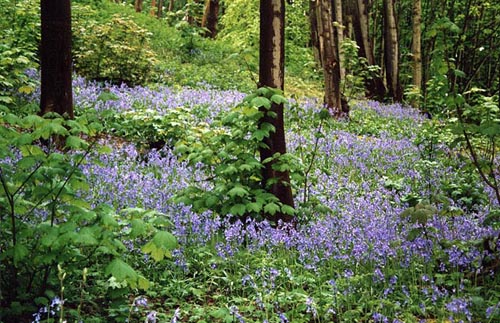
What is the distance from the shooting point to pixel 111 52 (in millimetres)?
12797

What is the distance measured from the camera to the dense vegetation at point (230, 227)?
10.6 ft

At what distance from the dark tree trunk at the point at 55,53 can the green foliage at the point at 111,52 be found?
5.06 m

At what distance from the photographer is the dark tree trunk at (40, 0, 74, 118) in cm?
751

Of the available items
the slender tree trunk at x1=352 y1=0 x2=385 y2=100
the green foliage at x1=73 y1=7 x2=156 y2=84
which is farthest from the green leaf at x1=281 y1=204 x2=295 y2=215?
the slender tree trunk at x1=352 y1=0 x2=385 y2=100

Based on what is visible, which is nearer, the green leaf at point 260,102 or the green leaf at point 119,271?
the green leaf at point 119,271

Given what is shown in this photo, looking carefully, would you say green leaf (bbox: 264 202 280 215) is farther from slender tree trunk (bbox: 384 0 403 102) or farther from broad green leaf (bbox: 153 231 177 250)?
slender tree trunk (bbox: 384 0 403 102)

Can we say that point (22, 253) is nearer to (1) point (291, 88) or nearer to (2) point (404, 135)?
(2) point (404, 135)

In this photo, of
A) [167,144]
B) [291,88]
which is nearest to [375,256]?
[167,144]

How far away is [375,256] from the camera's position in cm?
451

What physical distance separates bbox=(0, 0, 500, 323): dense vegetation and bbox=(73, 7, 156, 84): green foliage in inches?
104

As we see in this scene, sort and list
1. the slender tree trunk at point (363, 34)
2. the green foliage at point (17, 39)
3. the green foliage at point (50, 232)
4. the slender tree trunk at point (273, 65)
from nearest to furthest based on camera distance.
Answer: the green foliage at point (50, 232) < the slender tree trunk at point (273, 65) < the green foliage at point (17, 39) < the slender tree trunk at point (363, 34)

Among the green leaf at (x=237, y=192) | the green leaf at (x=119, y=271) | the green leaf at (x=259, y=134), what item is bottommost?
the green leaf at (x=237, y=192)

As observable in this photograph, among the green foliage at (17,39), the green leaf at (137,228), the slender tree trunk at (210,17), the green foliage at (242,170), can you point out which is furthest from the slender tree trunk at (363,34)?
the green leaf at (137,228)

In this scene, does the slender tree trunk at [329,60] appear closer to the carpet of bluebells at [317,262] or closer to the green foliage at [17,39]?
the carpet of bluebells at [317,262]
